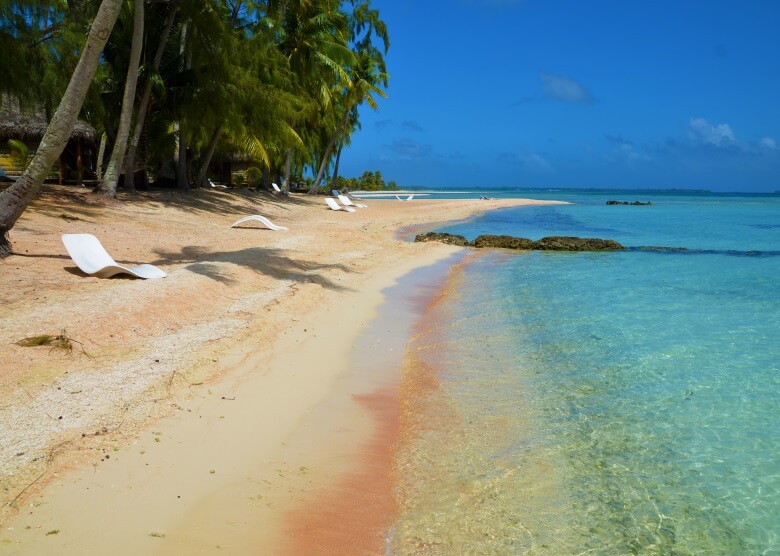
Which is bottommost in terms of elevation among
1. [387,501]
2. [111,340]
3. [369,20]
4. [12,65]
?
[387,501]

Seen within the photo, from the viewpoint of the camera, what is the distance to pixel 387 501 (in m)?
3.66

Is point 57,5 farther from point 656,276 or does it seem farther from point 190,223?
point 656,276

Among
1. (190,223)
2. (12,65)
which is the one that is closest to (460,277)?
(190,223)

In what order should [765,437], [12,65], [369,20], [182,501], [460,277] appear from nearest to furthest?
1. [182,501]
2. [765,437]
3. [460,277]
4. [12,65]
5. [369,20]

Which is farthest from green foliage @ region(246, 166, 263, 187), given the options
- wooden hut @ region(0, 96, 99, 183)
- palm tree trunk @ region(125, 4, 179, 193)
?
palm tree trunk @ region(125, 4, 179, 193)

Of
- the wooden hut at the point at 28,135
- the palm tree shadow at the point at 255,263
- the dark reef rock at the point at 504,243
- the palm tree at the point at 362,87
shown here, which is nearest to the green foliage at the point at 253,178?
the palm tree at the point at 362,87

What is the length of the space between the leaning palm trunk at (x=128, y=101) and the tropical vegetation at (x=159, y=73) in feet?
0.08

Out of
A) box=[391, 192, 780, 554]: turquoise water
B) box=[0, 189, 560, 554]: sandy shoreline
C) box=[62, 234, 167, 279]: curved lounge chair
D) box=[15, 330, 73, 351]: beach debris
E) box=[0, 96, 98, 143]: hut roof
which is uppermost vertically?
box=[0, 96, 98, 143]: hut roof

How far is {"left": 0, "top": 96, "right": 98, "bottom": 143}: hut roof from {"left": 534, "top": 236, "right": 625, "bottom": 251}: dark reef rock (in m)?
15.4

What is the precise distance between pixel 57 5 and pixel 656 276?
15.8m

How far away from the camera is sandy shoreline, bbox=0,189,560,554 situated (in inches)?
126

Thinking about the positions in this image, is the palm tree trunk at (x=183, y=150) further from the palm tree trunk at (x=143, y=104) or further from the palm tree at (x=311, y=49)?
the palm tree at (x=311, y=49)

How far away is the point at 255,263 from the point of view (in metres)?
10.4

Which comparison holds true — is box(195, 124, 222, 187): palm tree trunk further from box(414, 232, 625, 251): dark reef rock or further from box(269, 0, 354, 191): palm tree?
box(414, 232, 625, 251): dark reef rock
